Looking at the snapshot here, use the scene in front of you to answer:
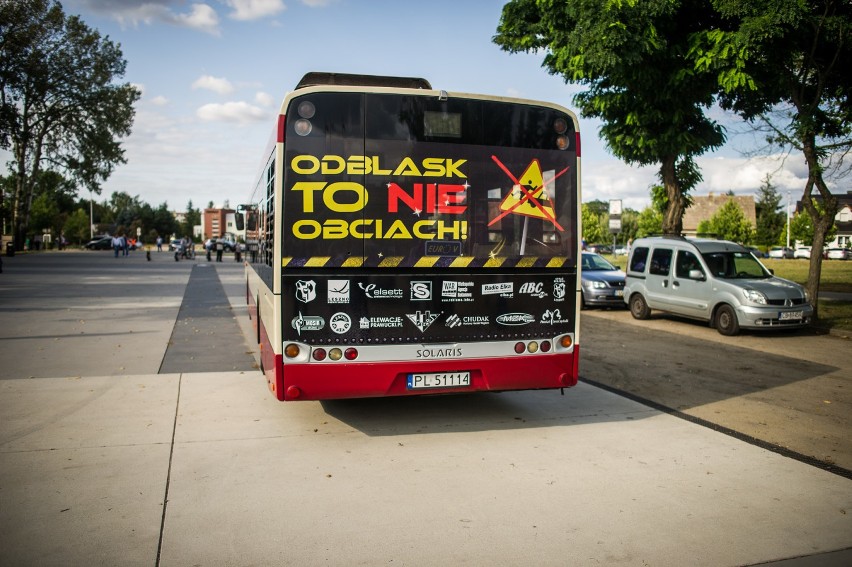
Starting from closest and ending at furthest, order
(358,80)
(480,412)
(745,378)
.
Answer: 1. (480,412)
2. (358,80)
3. (745,378)

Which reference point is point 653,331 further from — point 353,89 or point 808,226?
point 808,226

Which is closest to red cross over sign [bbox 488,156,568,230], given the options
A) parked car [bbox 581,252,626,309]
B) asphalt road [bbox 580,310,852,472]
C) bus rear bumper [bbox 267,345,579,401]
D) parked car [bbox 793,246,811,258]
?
bus rear bumper [bbox 267,345,579,401]

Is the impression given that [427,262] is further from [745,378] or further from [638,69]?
[638,69]

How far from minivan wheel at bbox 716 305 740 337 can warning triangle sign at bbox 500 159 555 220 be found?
29.3ft

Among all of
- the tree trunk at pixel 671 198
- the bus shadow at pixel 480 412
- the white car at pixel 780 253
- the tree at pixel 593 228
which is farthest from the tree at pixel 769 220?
the bus shadow at pixel 480 412

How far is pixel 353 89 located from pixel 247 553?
3670mm

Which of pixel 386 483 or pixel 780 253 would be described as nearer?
pixel 386 483

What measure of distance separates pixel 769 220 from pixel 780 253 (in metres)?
11.7

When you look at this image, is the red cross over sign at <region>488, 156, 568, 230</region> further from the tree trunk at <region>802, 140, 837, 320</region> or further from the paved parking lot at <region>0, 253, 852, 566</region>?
the tree trunk at <region>802, 140, 837, 320</region>

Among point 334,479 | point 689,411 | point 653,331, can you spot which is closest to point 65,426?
point 334,479

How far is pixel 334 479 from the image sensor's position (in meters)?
5.12

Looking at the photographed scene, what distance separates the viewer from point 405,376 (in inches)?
236

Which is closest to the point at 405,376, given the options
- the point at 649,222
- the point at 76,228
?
the point at 649,222

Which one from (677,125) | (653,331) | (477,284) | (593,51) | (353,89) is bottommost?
(653,331)
